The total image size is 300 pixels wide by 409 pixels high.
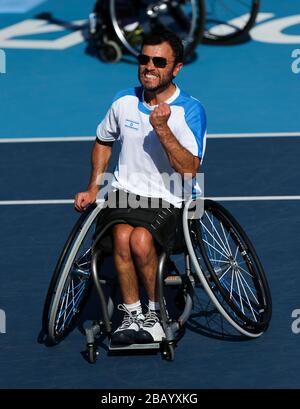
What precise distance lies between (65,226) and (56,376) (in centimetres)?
221

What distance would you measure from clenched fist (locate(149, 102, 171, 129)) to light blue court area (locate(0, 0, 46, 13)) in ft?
24.3

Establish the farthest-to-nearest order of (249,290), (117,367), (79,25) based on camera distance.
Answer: (79,25) < (249,290) < (117,367)

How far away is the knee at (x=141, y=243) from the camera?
6.90 meters

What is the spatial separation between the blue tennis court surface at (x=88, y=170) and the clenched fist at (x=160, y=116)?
4.66 ft

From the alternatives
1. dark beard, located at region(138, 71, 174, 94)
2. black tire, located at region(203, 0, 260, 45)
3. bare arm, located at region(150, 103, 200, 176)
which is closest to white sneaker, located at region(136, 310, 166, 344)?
bare arm, located at region(150, 103, 200, 176)

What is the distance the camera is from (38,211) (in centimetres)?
923

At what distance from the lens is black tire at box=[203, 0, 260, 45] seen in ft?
41.0

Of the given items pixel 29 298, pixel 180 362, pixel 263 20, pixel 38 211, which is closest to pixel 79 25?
pixel 263 20

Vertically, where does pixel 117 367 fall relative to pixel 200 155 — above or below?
below

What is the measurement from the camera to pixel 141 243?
690cm

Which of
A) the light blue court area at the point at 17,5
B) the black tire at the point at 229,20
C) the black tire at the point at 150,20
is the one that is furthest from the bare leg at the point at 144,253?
the light blue court area at the point at 17,5

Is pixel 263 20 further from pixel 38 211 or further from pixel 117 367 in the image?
pixel 117 367

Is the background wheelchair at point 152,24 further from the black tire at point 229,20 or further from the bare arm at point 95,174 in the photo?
the bare arm at point 95,174
